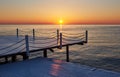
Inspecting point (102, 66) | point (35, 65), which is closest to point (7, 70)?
point (35, 65)

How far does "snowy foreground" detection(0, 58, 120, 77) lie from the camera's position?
27.2 ft

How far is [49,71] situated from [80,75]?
146 centimetres

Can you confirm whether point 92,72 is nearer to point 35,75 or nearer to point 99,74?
point 99,74

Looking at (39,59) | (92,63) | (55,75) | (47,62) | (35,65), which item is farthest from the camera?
(92,63)

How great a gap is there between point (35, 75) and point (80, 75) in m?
1.88

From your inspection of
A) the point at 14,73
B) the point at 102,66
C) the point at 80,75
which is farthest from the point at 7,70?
the point at 102,66

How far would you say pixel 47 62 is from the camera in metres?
10.6

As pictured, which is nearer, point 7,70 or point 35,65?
point 7,70

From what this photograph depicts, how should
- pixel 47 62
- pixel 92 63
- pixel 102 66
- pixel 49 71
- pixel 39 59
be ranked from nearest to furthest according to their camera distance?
1. pixel 49 71
2. pixel 47 62
3. pixel 39 59
4. pixel 102 66
5. pixel 92 63

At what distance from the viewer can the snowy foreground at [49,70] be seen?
8289 mm

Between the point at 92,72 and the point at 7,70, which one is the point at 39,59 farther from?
the point at 92,72

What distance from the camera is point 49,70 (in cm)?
902

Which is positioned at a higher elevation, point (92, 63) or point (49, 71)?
point (49, 71)

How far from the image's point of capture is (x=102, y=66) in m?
24.0
